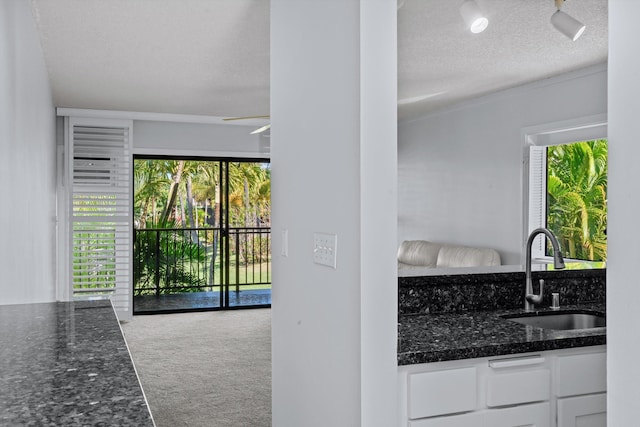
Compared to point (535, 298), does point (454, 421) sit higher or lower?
lower

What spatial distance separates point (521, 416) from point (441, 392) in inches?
12.9

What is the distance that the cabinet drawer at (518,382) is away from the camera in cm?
187

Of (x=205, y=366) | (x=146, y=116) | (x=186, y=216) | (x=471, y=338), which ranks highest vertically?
(x=146, y=116)

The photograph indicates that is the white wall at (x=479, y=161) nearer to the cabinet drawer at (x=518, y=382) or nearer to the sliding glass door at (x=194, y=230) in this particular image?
the sliding glass door at (x=194, y=230)

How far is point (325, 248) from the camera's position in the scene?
1.95 meters

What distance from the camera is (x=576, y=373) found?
1980 millimetres

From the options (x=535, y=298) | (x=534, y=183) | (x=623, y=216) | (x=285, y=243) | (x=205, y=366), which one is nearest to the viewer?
(x=623, y=216)

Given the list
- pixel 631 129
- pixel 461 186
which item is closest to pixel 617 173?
pixel 631 129

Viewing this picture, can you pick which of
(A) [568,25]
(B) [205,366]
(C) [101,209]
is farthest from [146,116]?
(A) [568,25]

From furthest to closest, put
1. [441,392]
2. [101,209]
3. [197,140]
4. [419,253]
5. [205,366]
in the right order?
[197,140] → [101,209] → [419,253] → [205,366] → [441,392]

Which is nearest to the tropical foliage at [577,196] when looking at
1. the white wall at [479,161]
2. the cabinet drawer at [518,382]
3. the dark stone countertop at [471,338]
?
the white wall at [479,161]

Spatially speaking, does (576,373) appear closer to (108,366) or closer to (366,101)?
(366,101)

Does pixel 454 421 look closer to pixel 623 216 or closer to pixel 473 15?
pixel 623 216

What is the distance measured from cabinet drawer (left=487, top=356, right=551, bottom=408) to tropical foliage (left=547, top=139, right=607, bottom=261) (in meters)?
3.44
